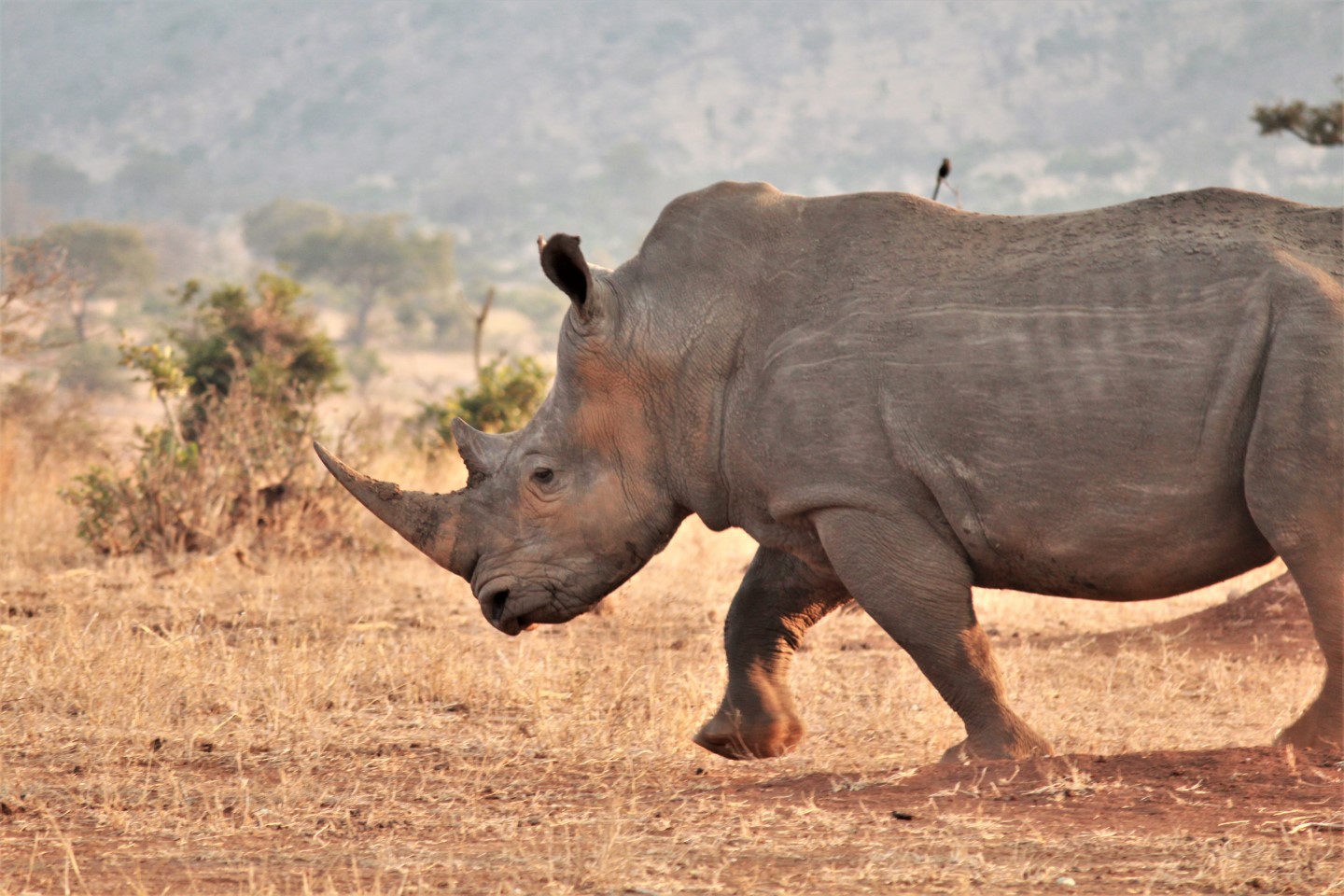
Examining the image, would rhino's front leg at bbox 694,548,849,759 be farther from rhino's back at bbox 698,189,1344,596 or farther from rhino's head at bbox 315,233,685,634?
rhino's back at bbox 698,189,1344,596

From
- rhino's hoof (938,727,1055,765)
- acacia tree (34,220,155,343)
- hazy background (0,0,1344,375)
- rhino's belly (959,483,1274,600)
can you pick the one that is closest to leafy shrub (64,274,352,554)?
rhino's hoof (938,727,1055,765)

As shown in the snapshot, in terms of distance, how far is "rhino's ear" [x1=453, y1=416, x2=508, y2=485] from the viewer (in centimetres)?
593

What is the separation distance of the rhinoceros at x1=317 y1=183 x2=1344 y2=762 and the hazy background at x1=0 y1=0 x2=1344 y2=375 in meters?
69.4

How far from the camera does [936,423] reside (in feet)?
16.1

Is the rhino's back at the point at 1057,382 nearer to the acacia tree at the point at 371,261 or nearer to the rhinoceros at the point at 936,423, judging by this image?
the rhinoceros at the point at 936,423

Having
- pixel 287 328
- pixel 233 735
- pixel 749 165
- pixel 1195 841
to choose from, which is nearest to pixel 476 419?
pixel 287 328

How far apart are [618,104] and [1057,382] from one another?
119308 mm

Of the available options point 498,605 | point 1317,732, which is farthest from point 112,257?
point 1317,732

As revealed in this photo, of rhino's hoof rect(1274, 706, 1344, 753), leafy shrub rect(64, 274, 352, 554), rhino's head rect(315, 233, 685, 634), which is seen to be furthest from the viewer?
leafy shrub rect(64, 274, 352, 554)

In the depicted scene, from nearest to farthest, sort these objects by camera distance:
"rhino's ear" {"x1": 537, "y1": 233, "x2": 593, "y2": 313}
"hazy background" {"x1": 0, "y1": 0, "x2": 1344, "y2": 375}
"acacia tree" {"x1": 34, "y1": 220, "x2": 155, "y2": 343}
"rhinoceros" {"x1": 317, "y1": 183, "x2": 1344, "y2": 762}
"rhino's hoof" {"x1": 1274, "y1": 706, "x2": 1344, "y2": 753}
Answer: "rhinoceros" {"x1": 317, "y1": 183, "x2": 1344, "y2": 762} → "rhino's hoof" {"x1": 1274, "y1": 706, "x2": 1344, "y2": 753} → "rhino's ear" {"x1": 537, "y1": 233, "x2": 593, "y2": 313} → "acacia tree" {"x1": 34, "y1": 220, "x2": 155, "y2": 343} → "hazy background" {"x1": 0, "y1": 0, "x2": 1344, "y2": 375}

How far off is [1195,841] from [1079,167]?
302 feet

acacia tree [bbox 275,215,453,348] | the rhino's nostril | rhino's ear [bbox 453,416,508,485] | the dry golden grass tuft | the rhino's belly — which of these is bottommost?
the dry golden grass tuft

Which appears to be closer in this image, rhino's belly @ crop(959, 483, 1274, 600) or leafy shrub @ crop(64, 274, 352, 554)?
rhino's belly @ crop(959, 483, 1274, 600)

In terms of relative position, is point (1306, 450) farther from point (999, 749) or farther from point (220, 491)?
point (220, 491)
